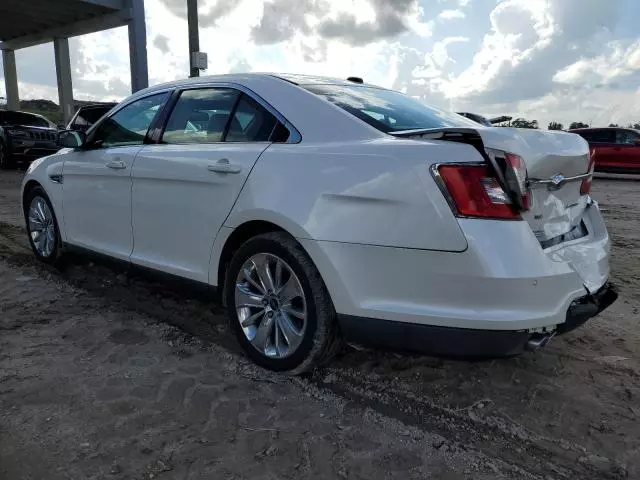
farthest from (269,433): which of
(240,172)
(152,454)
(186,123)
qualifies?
(186,123)

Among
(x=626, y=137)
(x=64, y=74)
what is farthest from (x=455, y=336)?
(x=64, y=74)

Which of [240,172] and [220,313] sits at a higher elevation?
[240,172]

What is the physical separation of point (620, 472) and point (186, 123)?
2.94 meters

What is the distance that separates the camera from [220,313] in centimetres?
395

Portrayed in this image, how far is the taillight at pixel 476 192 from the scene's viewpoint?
2264mm

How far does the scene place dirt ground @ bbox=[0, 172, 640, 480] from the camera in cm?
224

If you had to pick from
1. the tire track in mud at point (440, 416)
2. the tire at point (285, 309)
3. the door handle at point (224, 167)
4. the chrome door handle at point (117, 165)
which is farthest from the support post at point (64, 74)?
the tire at point (285, 309)

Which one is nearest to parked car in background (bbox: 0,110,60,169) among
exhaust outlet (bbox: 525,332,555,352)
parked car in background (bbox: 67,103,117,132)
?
parked car in background (bbox: 67,103,117,132)

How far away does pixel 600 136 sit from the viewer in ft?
49.4

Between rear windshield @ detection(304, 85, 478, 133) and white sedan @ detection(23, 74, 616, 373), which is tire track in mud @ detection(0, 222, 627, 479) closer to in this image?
white sedan @ detection(23, 74, 616, 373)

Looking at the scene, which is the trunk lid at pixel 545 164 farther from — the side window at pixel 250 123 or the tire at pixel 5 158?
the tire at pixel 5 158

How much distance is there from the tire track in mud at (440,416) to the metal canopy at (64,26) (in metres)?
15.7

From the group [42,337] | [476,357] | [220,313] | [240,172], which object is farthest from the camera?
[220,313]

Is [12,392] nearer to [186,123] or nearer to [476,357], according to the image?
[186,123]
